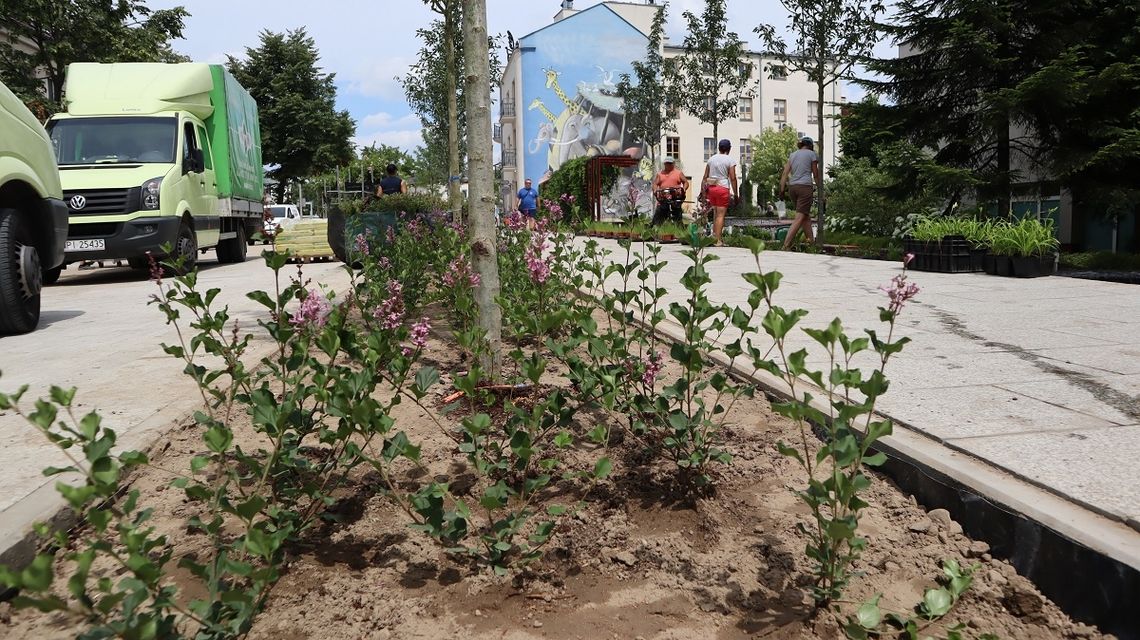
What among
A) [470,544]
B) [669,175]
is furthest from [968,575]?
[669,175]

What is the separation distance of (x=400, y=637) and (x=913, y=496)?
5.60ft

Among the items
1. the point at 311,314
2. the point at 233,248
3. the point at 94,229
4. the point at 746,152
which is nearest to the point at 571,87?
the point at 746,152

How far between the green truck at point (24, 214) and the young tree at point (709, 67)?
87.5ft

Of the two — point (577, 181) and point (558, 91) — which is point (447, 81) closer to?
point (577, 181)

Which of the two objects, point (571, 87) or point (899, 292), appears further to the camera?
point (571, 87)

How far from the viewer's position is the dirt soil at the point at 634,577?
78.9 inches

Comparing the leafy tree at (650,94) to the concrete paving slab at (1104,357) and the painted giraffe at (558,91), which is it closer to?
the painted giraffe at (558,91)

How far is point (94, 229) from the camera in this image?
12164 millimetres

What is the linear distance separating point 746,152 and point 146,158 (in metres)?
62.0

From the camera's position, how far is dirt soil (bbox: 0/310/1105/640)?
78.9 inches

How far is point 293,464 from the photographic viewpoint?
2.40 meters

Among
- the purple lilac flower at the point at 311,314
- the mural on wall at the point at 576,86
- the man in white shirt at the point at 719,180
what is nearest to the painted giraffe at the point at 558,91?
the mural on wall at the point at 576,86

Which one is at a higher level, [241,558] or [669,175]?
[669,175]

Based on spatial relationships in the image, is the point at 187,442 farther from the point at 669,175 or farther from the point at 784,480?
the point at 669,175
